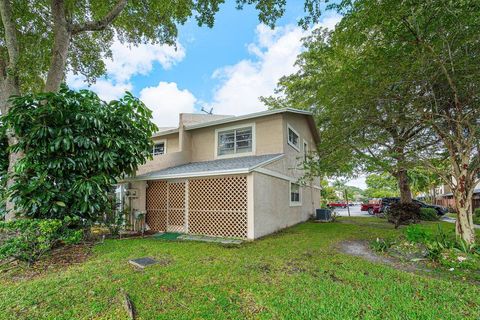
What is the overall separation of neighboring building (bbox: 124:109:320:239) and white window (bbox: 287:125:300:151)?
0.13 ft

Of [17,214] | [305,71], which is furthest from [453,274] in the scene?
[305,71]

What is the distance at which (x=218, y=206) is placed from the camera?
8805 millimetres

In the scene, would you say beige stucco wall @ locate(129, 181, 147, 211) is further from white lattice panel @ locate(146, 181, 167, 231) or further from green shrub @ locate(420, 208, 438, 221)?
green shrub @ locate(420, 208, 438, 221)

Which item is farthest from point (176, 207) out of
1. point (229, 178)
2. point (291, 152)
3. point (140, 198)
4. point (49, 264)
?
point (291, 152)

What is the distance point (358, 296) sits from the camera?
3.63 m

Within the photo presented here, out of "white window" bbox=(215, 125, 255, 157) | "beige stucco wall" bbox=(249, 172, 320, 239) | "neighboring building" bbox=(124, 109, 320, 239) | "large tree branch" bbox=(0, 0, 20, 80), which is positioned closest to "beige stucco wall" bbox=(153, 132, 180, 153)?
"neighboring building" bbox=(124, 109, 320, 239)

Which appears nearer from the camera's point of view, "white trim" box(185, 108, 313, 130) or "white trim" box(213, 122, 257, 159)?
"white trim" box(185, 108, 313, 130)

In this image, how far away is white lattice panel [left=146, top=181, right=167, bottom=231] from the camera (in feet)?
33.4

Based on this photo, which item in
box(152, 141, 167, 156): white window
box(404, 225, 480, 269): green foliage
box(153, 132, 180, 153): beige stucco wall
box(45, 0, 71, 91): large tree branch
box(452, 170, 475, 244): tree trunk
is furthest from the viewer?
box(152, 141, 167, 156): white window

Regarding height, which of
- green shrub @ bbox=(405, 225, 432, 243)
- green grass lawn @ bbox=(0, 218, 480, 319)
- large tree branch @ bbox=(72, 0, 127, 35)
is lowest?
green grass lawn @ bbox=(0, 218, 480, 319)

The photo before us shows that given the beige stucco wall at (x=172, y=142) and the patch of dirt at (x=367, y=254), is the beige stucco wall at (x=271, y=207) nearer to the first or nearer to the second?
the patch of dirt at (x=367, y=254)

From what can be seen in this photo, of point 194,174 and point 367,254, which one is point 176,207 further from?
point 367,254

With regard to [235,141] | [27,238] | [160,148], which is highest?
[160,148]

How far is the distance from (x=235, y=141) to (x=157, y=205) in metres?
4.82
